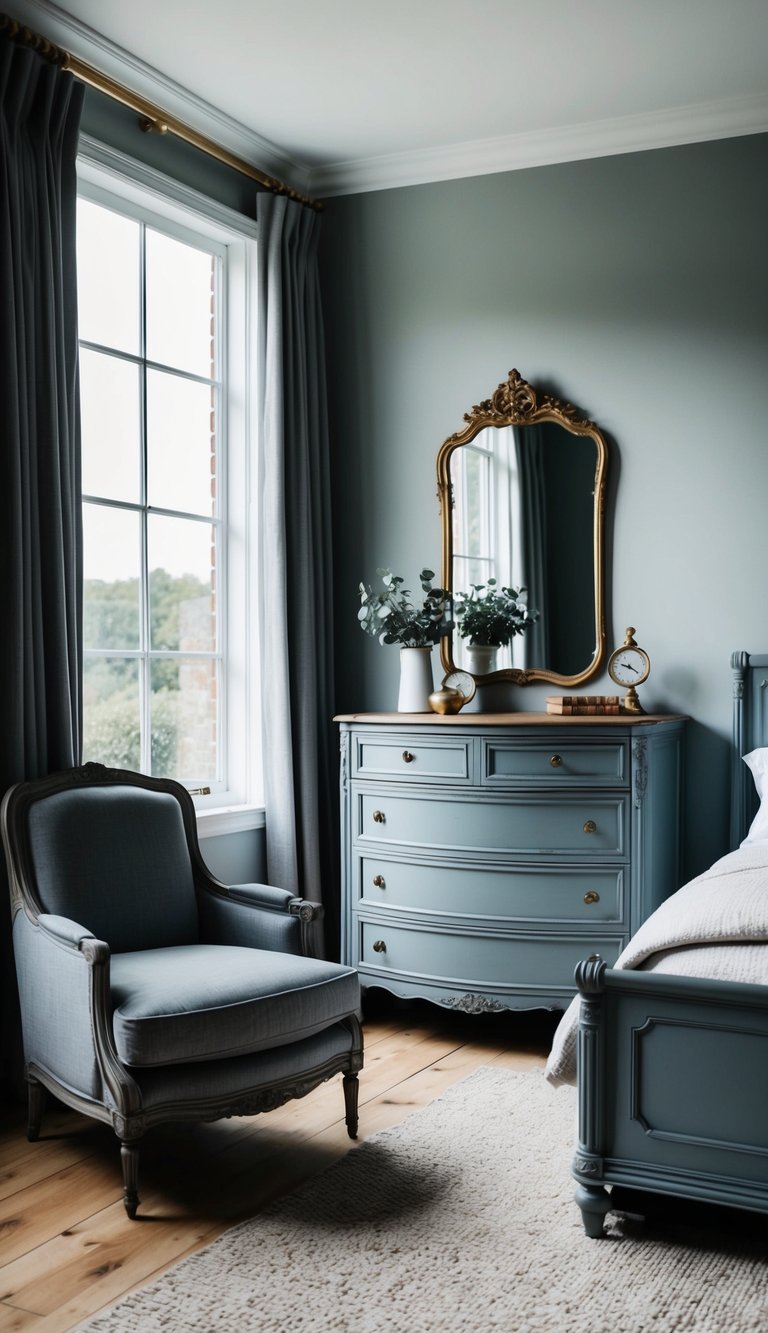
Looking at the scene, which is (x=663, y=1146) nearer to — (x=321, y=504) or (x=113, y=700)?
(x=113, y=700)

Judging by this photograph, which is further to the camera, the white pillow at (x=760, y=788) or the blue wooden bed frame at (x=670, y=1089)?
the white pillow at (x=760, y=788)

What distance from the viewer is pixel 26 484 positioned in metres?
3.10

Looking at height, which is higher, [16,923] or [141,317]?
[141,317]

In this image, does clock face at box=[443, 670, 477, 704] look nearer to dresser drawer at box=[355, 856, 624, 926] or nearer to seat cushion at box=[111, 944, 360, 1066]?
dresser drawer at box=[355, 856, 624, 926]

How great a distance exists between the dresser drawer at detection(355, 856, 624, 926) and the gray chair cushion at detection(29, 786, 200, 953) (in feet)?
2.55

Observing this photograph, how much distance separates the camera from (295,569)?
420 cm

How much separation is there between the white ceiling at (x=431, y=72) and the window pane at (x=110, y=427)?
2.71 ft

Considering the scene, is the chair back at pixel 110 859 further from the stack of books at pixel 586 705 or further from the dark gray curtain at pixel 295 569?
the stack of books at pixel 586 705

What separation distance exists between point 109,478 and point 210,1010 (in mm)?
1817

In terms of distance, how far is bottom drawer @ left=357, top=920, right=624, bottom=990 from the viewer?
350 cm

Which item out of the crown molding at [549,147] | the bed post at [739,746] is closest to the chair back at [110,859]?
the bed post at [739,746]

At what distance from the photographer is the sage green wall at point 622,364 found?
3811 millimetres

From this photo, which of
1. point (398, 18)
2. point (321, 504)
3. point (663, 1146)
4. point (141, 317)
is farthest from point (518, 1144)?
point (398, 18)

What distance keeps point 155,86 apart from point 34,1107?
2863 millimetres
